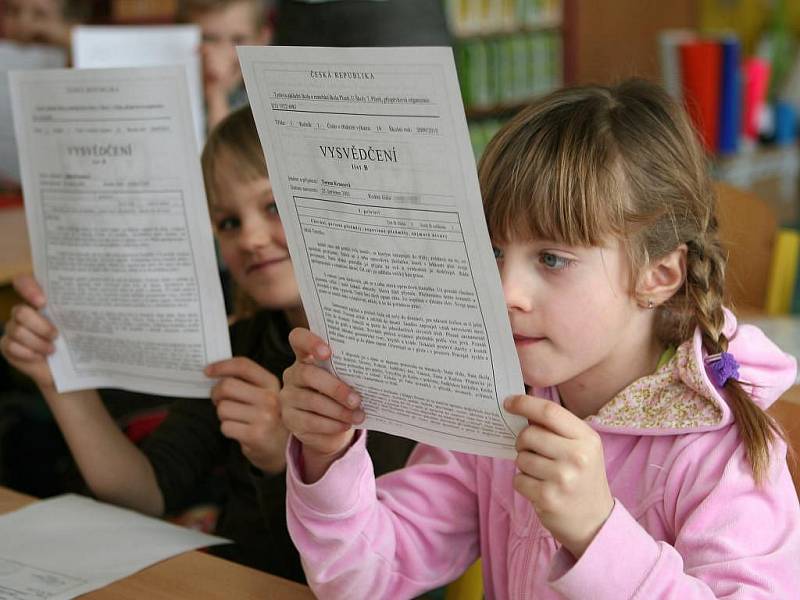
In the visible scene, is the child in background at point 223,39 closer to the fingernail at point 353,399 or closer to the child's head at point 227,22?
the child's head at point 227,22

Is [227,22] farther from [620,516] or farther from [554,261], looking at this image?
[620,516]

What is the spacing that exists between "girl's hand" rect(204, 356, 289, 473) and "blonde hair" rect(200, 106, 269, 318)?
306 millimetres

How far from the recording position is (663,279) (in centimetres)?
90

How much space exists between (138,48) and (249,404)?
1.51 meters

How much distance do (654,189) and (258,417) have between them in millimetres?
469

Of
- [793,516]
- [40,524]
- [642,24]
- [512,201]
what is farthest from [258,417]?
[642,24]

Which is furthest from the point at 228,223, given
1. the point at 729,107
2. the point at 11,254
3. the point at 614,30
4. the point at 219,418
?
the point at 614,30

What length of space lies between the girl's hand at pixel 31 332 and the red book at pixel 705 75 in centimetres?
282

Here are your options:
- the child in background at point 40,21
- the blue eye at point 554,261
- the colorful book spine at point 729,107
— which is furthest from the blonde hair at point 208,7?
the blue eye at point 554,261

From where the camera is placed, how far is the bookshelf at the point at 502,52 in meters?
4.14

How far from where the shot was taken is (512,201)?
0.85m

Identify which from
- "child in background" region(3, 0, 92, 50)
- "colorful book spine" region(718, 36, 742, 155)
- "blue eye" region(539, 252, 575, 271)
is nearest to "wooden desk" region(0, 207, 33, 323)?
"child in background" region(3, 0, 92, 50)

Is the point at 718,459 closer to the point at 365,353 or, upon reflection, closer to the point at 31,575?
the point at 365,353

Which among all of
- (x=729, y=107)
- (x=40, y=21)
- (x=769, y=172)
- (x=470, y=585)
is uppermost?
(x=40, y=21)
